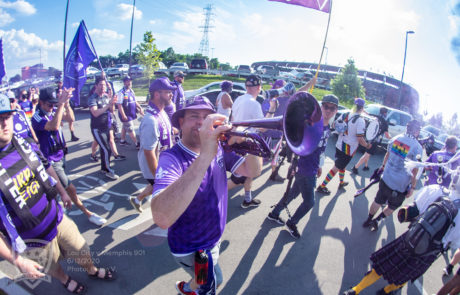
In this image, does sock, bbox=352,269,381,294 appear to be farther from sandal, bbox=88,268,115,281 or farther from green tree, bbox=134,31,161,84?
green tree, bbox=134,31,161,84

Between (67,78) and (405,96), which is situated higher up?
(405,96)

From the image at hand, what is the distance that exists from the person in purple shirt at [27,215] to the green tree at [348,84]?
24230 mm

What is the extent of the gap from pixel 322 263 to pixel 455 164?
202 centimetres

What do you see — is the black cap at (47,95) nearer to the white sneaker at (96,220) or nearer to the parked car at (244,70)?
the white sneaker at (96,220)

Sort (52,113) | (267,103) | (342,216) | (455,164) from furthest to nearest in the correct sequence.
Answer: (267,103), (342,216), (52,113), (455,164)

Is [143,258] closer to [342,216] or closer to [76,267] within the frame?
[76,267]

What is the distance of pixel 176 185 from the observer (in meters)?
1.30

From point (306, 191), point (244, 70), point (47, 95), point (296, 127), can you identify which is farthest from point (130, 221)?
point (244, 70)

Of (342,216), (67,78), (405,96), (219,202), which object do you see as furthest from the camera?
(405,96)

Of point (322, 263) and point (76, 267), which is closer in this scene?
point (76, 267)

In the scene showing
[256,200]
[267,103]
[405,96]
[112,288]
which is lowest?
[112,288]

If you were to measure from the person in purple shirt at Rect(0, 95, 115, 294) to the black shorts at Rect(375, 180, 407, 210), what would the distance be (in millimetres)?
4364

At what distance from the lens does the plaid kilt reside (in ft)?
7.61

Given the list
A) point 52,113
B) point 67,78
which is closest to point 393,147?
point 52,113
